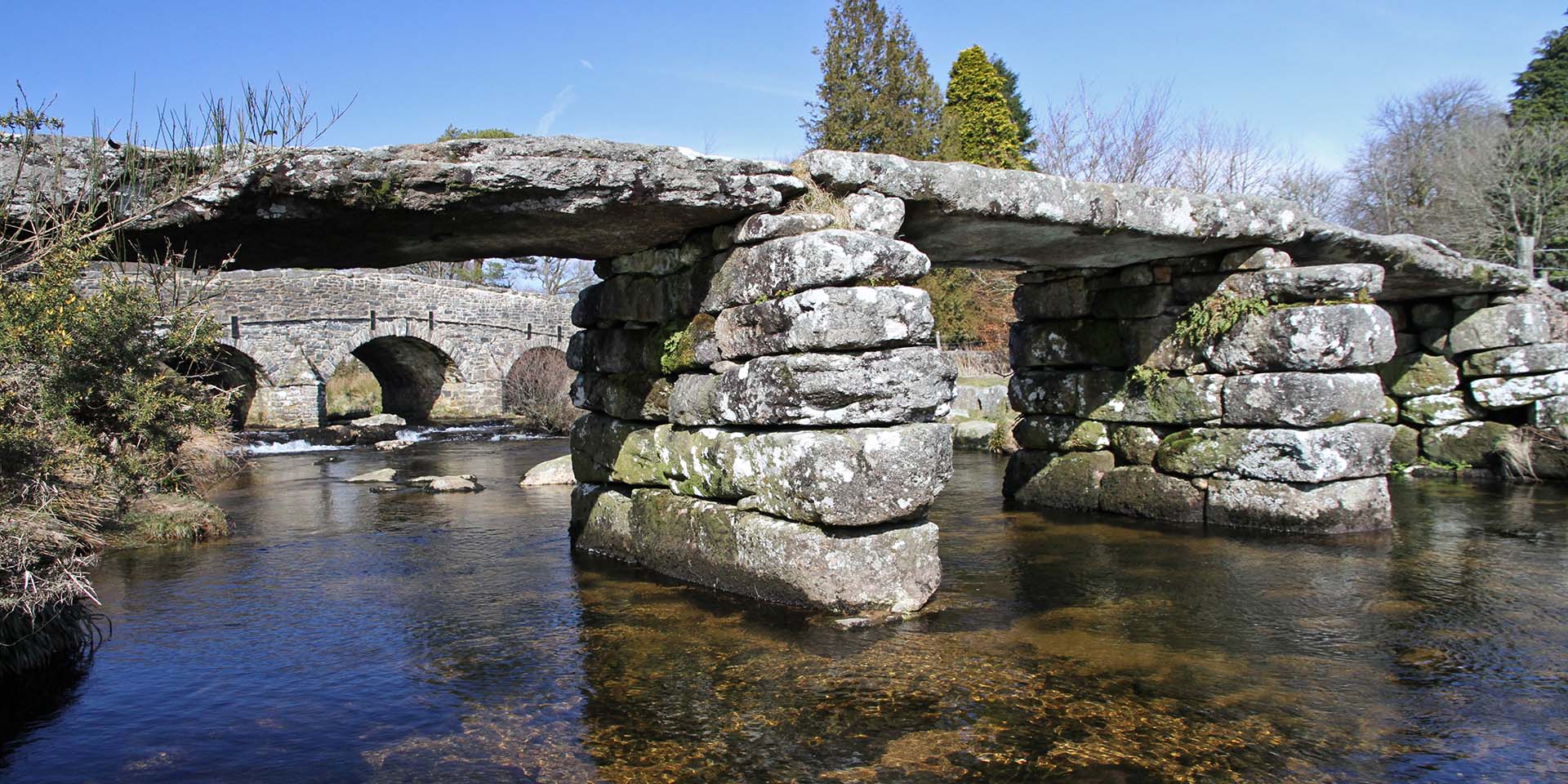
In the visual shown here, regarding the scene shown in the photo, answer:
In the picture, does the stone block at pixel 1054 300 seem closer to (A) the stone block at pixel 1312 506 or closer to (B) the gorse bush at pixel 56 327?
(A) the stone block at pixel 1312 506

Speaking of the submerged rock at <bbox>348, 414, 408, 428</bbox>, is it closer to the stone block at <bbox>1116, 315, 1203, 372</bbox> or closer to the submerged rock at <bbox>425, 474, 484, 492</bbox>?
the submerged rock at <bbox>425, 474, 484, 492</bbox>

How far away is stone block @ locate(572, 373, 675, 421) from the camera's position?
6816 millimetres

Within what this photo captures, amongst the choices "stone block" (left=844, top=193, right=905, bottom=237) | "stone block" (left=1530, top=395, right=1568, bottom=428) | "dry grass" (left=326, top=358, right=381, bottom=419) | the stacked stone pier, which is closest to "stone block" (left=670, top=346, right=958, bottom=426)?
the stacked stone pier

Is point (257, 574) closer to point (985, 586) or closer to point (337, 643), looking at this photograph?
point (337, 643)

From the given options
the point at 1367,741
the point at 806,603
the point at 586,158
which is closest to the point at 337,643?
the point at 806,603

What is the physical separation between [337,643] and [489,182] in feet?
8.42

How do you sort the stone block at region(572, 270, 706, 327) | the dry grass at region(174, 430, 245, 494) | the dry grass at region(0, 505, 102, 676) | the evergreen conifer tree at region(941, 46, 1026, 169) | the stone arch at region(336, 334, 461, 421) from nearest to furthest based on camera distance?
the dry grass at region(0, 505, 102, 676) → the stone block at region(572, 270, 706, 327) → the dry grass at region(174, 430, 245, 494) → the stone arch at region(336, 334, 461, 421) → the evergreen conifer tree at region(941, 46, 1026, 169)

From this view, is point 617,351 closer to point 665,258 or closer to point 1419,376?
point 665,258

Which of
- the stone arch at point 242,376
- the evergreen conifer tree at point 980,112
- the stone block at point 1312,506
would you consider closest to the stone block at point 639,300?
the stone block at point 1312,506

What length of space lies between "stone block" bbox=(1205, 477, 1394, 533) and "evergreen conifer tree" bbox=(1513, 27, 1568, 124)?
25.2m

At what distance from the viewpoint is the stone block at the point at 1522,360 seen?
1045 centimetres

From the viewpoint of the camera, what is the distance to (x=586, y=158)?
209 inches

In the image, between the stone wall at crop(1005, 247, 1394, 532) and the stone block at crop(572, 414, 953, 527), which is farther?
the stone wall at crop(1005, 247, 1394, 532)

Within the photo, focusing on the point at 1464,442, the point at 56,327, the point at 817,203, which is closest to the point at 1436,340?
the point at 1464,442
